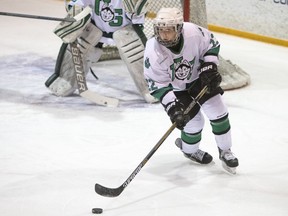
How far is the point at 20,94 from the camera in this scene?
4.88 metres

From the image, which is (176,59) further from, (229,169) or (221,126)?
(229,169)

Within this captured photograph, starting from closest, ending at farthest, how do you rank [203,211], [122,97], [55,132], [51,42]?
1. [203,211]
2. [55,132]
3. [122,97]
4. [51,42]

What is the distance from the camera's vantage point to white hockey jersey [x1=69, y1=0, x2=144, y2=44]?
4.54 meters

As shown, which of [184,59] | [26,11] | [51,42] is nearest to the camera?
[184,59]

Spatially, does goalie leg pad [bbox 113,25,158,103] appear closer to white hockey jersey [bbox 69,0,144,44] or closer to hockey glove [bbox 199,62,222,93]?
white hockey jersey [bbox 69,0,144,44]

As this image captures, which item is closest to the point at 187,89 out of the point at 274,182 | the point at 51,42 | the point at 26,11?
the point at 274,182

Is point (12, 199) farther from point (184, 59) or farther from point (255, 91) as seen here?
point (255, 91)

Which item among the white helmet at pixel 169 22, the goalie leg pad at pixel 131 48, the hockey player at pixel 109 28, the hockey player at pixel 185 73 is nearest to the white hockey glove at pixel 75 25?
the hockey player at pixel 109 28

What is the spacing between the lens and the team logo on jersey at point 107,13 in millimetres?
4555

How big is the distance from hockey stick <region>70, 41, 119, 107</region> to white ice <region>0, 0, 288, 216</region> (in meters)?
0.05

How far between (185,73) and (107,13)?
1.35m

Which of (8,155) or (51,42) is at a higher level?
(8,155)

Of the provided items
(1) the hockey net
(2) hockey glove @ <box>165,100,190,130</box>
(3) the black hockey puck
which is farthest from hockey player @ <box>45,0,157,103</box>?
(3) the black hockey puck

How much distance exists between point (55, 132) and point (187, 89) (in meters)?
1.01
